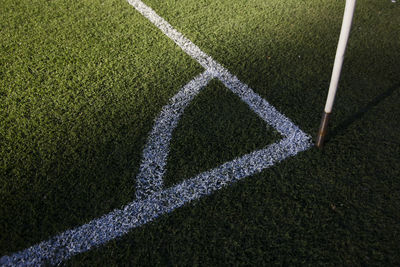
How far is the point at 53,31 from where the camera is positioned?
10.6ft

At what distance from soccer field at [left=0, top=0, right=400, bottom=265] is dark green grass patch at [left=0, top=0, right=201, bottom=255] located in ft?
0.04

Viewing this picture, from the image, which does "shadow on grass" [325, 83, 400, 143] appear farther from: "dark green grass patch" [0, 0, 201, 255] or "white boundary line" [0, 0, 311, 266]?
"dark green grass patch" [0, 0, 201, 255]

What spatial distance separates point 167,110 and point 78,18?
5.73ft

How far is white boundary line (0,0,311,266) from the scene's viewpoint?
1745 mm

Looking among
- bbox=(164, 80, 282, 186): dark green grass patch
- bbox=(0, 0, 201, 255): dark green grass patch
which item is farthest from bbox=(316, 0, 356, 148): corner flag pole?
bbox=(0, 0, 201, 255): dark green grass patch

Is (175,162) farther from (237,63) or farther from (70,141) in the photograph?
(237,63)

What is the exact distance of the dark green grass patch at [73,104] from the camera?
6.32 ft

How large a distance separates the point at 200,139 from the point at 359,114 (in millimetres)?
1130

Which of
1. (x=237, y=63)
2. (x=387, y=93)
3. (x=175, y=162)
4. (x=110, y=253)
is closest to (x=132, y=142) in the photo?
(x=175, y=162)

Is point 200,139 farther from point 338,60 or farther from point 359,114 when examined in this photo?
point 359,114

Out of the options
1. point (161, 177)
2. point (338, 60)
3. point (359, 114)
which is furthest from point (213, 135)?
point (359, 114)

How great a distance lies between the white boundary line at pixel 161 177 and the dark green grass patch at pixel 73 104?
65 millimetres

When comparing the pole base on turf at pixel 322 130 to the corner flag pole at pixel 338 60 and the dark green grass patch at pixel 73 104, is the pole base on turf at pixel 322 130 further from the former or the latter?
the dark green grass patch at pixel 73 104

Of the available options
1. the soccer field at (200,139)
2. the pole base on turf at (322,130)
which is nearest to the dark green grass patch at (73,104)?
the soccer field at (200,139)
